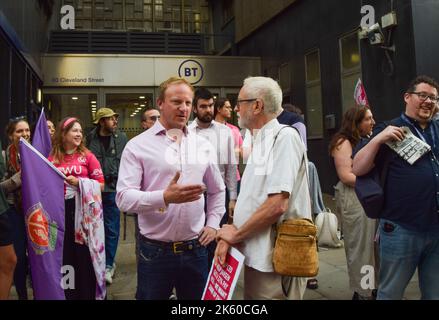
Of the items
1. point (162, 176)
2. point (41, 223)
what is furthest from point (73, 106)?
point (162, 176)

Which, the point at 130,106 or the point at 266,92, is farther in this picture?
the point at 130,106

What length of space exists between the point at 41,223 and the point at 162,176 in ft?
5.14

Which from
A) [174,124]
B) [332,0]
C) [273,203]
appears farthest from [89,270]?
[332,0]

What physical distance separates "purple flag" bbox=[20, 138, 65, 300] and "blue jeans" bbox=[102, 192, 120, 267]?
1414 mm

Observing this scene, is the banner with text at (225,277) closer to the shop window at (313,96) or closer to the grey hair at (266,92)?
the grey hair at (266,92)

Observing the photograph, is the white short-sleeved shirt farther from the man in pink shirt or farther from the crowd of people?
the man in pink shirt

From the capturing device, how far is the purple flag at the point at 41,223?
11.0ft

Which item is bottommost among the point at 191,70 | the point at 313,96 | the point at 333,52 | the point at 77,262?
the point at 77,262

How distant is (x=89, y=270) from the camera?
377 cm

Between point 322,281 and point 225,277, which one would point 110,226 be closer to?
point 322,281

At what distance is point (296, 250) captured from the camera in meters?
2.06

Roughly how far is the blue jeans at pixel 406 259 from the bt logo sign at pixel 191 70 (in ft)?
38.7
